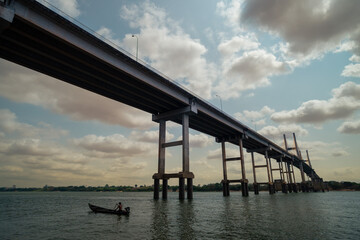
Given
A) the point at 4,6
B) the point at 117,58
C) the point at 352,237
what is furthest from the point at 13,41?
the point at 352,237

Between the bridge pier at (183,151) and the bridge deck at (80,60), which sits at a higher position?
the bridge deck at (80,60)

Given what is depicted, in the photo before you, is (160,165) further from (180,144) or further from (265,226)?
(265,226)

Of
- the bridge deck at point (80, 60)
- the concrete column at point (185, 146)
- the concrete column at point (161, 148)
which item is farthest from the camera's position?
the concrete column at point (161, 148)

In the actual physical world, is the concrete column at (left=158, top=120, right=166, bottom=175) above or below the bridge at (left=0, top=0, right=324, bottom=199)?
below

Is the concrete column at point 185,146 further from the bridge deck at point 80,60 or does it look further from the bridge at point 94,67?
the bridge deck at point 80,60

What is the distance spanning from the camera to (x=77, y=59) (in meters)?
27.7

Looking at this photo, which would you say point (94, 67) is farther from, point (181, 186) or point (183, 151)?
point (181, 186)

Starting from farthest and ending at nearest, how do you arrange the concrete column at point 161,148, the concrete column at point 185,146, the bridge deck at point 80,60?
1. the concrete column at point 161,148
2. the concrete column at point 185,146
3. the bridge deck at point 80,60

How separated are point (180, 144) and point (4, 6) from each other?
1210 inches

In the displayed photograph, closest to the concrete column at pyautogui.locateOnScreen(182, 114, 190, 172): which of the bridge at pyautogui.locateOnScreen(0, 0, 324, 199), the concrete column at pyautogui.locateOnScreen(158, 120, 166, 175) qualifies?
the bridge at pyautogui.locateOnScreen(0, 0, 324, 199)

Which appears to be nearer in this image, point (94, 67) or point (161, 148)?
point (94, 67)

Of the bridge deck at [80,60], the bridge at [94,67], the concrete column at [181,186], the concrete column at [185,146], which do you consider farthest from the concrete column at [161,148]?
the concrete column at [185,146]

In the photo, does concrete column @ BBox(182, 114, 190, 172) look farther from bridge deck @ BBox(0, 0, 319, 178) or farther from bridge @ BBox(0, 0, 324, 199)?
bridge deck @ BBox(0, 0, 319, 178)

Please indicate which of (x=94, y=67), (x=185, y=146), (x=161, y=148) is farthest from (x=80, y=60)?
(x=161, y=148)
